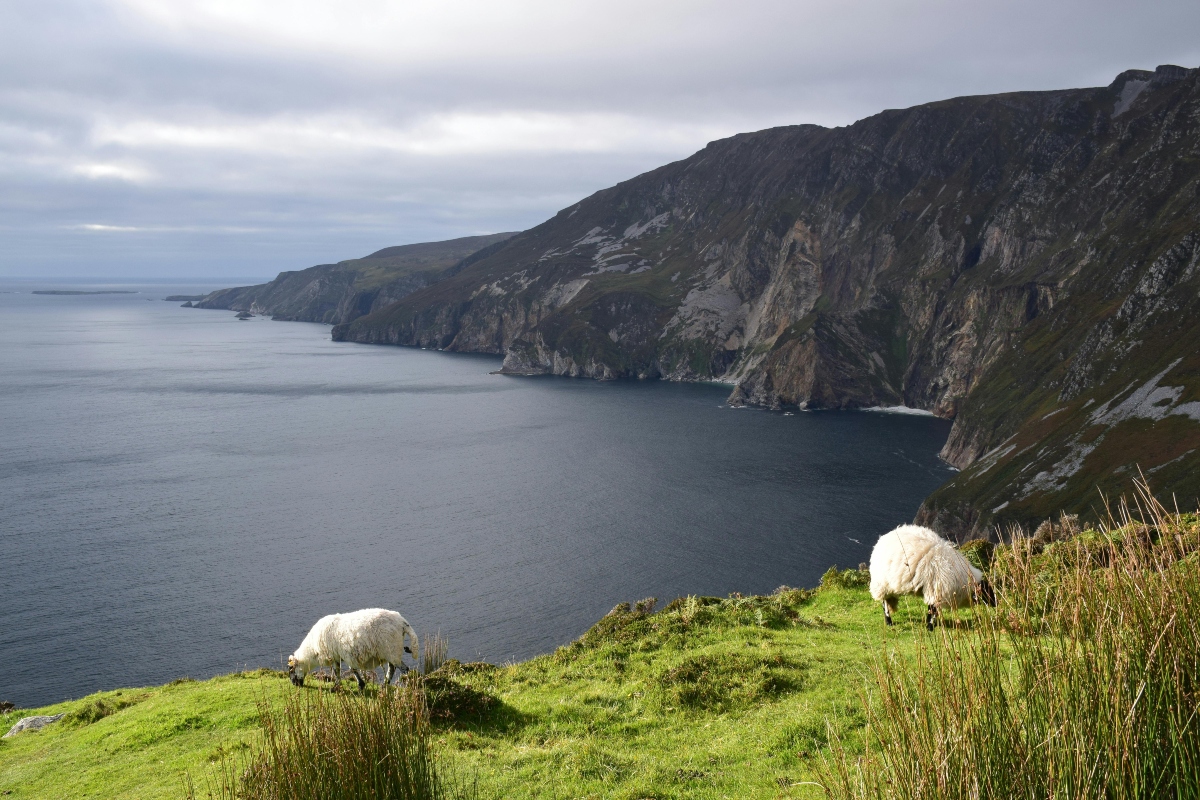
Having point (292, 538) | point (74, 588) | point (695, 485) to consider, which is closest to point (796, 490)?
point (695, 485)

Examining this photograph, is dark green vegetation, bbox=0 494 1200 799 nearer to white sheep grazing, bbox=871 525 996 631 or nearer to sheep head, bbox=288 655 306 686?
white sheep grazing, bbox=871 525 996 631

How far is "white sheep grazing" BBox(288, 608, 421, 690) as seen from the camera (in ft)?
65.7

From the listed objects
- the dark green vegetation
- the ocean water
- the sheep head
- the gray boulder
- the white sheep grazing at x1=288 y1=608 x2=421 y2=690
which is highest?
the dark green vegetation

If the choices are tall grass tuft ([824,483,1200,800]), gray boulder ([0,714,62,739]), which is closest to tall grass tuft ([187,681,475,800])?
tall grass tuft ([824,483,1200,800])

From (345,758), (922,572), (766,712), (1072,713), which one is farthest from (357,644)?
(1072,713)

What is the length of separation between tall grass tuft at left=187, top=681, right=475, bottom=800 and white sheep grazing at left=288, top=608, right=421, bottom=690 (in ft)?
37.9

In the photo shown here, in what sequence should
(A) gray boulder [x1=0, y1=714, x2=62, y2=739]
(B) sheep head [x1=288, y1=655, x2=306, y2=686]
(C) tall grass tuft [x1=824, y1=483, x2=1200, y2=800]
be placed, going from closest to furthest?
(C) tall grass tuft [x1=824, y1=483, x2=1200, y2=800]
(B) sheep head [x1=288, y1=655, x2=306, y2=686]
(A) gray boulder [x1=0, y1=714, x2=62, y2=739]

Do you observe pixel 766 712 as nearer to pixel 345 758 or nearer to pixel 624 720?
pixel 624 720

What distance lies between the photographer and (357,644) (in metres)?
20.0

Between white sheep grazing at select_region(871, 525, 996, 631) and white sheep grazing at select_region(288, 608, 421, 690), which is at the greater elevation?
white sheep grazing at select_region(871, 525, 996, 631)

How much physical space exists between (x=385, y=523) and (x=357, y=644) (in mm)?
89097

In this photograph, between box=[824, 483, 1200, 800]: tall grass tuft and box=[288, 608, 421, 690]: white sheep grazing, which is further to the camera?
box=[288, 608, 421, 690]: white sheep grazing

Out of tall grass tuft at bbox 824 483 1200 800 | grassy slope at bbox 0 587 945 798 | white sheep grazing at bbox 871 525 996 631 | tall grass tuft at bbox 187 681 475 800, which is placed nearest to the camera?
tall grass tuft at bbox 824 483 1200 800

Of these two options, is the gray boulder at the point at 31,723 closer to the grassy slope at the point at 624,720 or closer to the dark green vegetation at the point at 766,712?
the dark green vegetation at the point at 766,712
